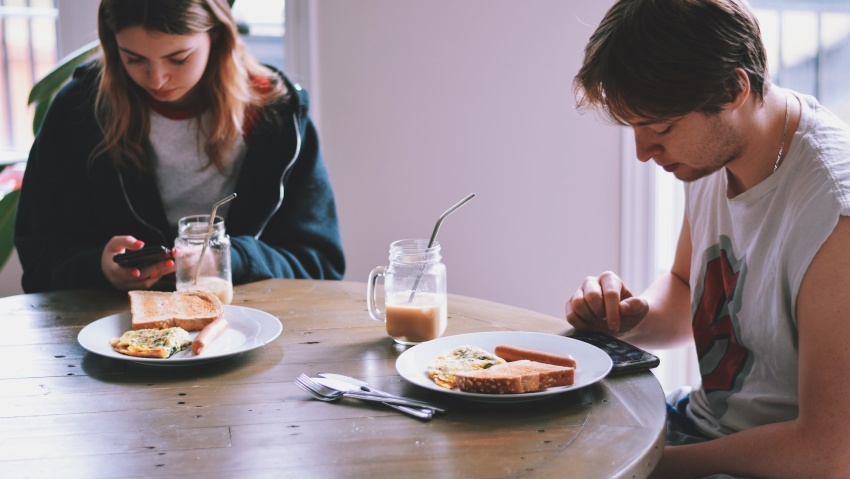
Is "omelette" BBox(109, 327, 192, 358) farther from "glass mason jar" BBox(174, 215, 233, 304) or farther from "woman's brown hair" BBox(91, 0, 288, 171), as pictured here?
"woman's brown hair" BBox(91, 0, 288, 171)

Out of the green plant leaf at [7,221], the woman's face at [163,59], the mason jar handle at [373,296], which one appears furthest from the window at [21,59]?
the mason jar handle at [373,296]

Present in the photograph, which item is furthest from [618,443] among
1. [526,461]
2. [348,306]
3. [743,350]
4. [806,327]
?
[348,306]

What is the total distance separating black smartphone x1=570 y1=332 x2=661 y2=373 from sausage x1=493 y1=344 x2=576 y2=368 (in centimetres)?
7

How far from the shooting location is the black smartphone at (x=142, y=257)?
1.62m

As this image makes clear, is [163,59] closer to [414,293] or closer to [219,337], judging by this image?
[219,337]

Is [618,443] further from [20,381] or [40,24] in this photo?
[40,24]

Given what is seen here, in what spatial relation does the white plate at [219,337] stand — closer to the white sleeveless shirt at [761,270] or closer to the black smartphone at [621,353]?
the black smartphone at [621,353]

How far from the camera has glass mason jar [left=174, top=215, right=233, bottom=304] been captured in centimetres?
158

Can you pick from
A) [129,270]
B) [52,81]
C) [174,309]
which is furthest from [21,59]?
[174,309]

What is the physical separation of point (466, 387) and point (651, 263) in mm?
1860

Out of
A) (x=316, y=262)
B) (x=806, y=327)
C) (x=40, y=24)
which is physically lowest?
(x=316, y=262)

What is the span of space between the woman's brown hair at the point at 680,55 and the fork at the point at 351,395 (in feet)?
1.65

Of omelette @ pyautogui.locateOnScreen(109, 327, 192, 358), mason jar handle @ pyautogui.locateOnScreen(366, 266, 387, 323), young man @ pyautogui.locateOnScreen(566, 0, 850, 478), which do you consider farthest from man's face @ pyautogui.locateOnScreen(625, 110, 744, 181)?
omelette @ pyautogui.locateOnScreen(109, 327, 192, 358)

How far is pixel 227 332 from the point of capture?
141 cm
